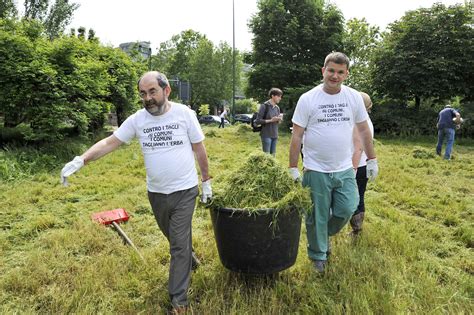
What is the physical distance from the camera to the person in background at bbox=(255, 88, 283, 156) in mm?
7461

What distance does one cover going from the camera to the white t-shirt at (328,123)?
3.29 meters

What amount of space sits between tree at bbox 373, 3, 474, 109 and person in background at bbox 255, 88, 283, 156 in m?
11.7

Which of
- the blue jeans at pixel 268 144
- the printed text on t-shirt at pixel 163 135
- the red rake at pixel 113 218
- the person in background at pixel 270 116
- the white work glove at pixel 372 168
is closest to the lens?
the printed text on t-shirt at pixel 163 135

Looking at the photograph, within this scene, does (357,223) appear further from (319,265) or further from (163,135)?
(163,135)

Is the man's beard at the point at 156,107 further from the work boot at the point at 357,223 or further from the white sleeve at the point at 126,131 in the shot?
the work boot at the point at 357,223

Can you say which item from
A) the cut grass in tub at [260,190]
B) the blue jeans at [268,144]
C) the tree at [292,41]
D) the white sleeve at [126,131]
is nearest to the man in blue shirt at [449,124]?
the blue jeans at [268,144]

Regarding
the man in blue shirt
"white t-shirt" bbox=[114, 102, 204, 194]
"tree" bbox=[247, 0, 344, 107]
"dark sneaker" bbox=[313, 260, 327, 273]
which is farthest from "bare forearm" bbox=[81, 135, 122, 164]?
"tree" bbox=[247, 0, 344, 107]

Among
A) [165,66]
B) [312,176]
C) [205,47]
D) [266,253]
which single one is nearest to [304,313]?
[266,253]

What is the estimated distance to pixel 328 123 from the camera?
3.29 m

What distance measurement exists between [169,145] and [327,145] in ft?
4.52

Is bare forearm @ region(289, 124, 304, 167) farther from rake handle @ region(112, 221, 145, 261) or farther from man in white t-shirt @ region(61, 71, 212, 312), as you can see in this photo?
rake handle @ region(112, 221, 145, 261)

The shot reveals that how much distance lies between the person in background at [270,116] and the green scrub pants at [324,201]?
417 cm

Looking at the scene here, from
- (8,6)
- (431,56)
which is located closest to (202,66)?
(8,6)

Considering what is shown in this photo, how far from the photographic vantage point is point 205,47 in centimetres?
4262
